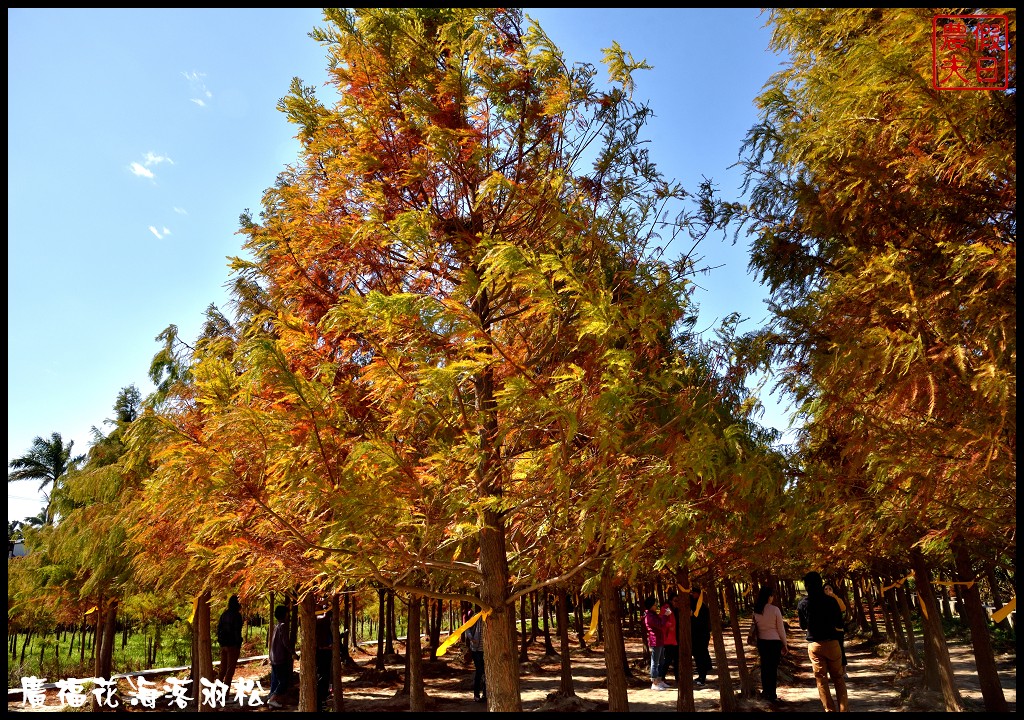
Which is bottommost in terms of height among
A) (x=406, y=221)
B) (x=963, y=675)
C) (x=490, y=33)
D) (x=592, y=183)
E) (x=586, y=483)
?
(x=963, y=675)

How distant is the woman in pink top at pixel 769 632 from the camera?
11.4 meters

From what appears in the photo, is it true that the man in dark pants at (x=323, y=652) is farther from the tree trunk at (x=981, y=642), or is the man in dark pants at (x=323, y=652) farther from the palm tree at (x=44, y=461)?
the palm tree at (x=44, y=461)

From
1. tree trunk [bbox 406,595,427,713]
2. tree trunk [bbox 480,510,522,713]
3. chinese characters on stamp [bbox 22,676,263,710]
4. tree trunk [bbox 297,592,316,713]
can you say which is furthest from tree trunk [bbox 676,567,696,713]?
chinese characters on stamp [bbox 22,676,263,710]

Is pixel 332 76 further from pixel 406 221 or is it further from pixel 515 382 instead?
pixel 515 382

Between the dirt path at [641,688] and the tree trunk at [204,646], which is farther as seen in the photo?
the dirt path at [641,688]

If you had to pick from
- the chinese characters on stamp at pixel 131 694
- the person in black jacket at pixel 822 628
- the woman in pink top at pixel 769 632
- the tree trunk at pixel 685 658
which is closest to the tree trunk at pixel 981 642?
the person in black jacket at pixel 822 628

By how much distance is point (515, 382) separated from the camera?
202 inches

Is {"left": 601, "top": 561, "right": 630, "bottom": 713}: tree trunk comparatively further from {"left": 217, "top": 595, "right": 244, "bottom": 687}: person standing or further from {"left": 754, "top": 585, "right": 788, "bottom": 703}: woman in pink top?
{"left": 217, "top": 595, "right": 244, "bottom": 687}: person standing

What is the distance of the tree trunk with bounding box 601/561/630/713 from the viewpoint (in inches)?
413

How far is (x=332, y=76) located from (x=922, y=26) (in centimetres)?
544

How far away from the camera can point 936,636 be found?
40.2 feet

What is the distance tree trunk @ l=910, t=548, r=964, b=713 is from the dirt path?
79cm

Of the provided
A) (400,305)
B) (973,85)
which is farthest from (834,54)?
(400,305)

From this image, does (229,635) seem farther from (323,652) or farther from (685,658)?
(685,658)
